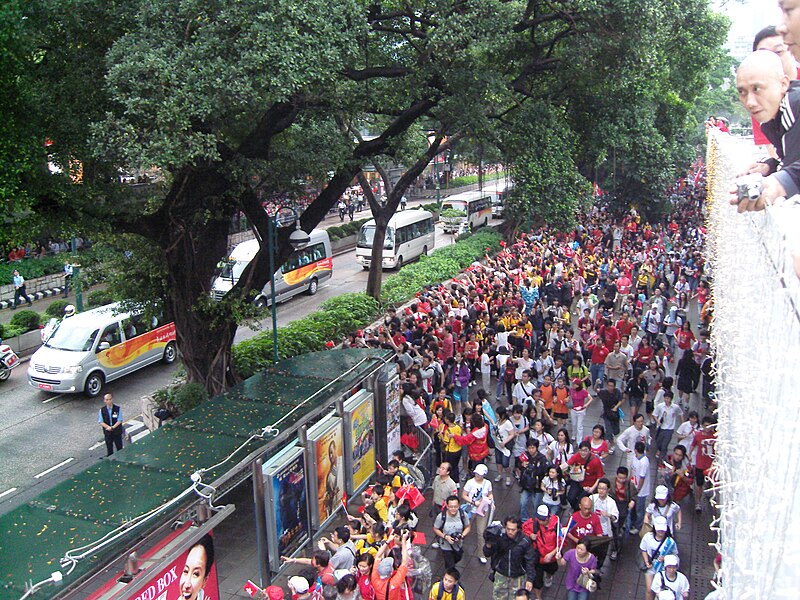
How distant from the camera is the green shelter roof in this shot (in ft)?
20.4

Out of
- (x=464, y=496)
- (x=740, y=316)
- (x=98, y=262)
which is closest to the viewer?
(x=740, y=316)

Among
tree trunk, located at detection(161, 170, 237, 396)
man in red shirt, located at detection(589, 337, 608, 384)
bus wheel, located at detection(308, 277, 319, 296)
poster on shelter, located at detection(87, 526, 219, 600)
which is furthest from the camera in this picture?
bus wheel, located at detection(308, 277, 319, 296)

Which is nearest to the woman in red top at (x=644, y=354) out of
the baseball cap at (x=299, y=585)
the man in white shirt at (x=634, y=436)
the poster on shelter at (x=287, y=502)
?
the man in white shirt at (x=634, y=436)

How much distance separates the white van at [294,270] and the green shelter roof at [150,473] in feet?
42.0

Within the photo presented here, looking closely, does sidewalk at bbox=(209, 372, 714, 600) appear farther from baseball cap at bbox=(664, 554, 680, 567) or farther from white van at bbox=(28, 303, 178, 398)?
white van at bbox=(28, 303, 178, 398)

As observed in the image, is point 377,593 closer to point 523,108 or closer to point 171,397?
point 171,397

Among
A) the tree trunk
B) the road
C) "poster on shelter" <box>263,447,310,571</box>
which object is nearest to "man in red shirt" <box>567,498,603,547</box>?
"poster on shelter" <box>263,447,310,571</box>

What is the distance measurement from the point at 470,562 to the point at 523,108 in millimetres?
9143

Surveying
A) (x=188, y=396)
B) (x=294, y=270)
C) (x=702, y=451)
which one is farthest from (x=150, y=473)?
(x=294, y=270)

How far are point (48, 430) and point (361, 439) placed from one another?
7.78 meters

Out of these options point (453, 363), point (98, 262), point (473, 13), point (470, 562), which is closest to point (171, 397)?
point (98, 262)

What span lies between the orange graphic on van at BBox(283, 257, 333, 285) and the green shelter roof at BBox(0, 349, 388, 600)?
47.8 feet

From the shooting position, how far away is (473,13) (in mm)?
11930

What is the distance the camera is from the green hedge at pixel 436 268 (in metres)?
22.4
